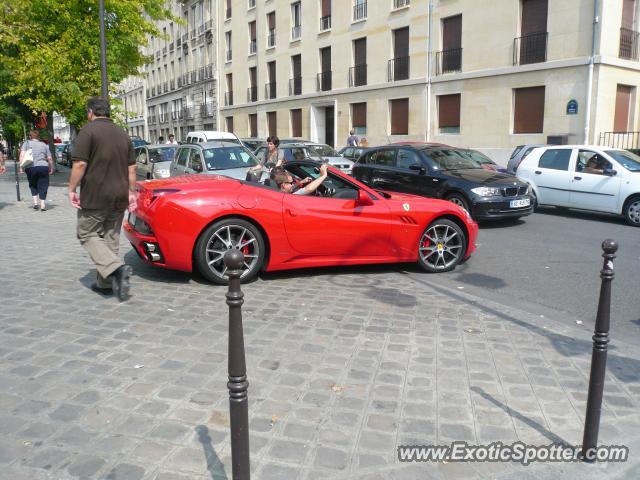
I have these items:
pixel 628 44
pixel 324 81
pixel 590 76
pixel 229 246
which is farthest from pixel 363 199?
pixel 324 81

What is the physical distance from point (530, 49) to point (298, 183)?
18468 millimetres

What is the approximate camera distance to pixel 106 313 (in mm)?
5211

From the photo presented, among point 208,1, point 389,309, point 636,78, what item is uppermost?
point 208,1

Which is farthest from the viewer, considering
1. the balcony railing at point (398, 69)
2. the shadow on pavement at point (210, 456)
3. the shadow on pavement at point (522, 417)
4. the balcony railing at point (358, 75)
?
the balcony railing at point (358, 75)

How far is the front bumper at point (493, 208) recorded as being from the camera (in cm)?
1084

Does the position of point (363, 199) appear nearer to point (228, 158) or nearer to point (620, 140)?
point (228, 158)

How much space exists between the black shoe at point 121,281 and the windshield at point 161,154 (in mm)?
13620

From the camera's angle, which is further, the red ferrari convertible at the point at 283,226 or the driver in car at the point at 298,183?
the driver in car at the point at 298,183

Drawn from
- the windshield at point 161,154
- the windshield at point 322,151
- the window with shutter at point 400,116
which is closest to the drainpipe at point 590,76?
the window with shutter at point 400,116

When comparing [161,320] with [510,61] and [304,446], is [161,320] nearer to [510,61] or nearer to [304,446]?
[304,446]

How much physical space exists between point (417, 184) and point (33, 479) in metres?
10.1

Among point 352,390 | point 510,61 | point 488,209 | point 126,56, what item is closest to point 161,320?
point 352,390

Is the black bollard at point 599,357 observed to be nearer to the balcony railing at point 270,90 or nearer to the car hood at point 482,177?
the car hood at point 482,177

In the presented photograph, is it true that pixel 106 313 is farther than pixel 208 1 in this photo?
No
